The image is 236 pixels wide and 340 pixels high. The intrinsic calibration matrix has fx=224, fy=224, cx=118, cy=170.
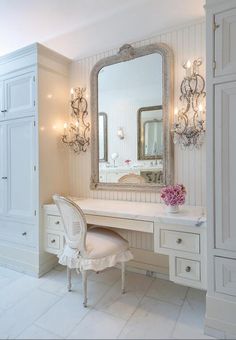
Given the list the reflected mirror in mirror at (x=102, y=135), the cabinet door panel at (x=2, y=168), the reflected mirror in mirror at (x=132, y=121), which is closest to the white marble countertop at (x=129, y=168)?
the reflected mirror in mirror at (x=132, y=121)

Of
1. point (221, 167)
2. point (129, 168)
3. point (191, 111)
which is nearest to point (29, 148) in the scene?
point (129, 168)

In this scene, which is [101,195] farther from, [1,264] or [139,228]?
[1,264]

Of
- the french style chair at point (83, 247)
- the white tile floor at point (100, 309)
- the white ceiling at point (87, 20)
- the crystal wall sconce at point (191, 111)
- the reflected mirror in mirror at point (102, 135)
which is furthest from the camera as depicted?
the reflected mirror in mirror at point (102, 135)

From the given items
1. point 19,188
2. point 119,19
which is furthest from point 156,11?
point 19,188

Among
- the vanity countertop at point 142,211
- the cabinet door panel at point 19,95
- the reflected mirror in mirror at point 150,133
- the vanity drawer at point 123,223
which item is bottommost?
the vanity drawer at point 123,223

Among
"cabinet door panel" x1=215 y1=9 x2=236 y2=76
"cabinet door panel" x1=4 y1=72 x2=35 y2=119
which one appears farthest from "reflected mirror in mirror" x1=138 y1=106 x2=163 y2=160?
"cabinet door panel" x1=4 y1=72 x2=35 y2=119

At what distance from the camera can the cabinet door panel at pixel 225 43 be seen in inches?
56.0

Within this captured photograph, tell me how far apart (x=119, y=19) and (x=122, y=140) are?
1266 millimetres

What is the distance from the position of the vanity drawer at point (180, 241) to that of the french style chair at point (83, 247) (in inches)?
A: 16.5

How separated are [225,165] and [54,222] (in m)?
1.69

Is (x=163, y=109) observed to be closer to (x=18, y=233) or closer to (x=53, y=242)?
(x=53, y=242)

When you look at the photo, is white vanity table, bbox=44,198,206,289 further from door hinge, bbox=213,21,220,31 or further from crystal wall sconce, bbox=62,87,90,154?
door hinge, bbox=213,21,220,31

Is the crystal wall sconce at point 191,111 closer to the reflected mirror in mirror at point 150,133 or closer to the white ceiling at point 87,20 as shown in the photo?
the reflected mirror in mirror at point 150,133

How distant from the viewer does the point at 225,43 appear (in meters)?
1.45
